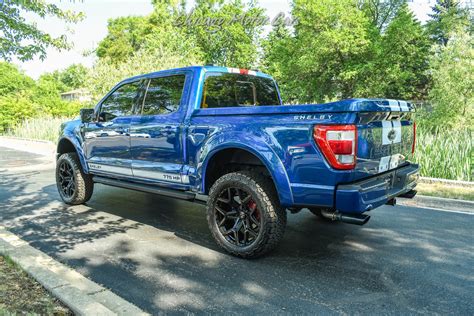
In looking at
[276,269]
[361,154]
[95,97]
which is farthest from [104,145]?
[95,97]

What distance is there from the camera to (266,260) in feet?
12.7

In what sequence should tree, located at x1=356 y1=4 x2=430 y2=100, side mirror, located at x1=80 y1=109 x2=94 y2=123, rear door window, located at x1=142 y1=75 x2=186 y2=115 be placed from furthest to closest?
tree, located at x1=356 y1=4 x2=430 y2=100 → side mirror, located at x1=80 y1=109 x2=94 y2=123 → rear door window, located at x1=142 y1=75 x2=186 y2=115

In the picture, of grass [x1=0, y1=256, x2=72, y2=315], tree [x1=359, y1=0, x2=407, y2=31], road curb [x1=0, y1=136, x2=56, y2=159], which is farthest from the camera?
tree [x1=359, y1=0, x2=407, y2=31]

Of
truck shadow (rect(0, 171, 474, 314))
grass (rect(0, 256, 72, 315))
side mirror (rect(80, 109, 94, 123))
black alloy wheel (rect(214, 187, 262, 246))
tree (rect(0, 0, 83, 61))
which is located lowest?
truck shadow (rect(0, 171, 474, 314))

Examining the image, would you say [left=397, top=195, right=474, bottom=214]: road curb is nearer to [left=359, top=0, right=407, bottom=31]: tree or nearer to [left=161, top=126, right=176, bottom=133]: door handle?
[left=161, top=126, right=176, bottom=133]: door handle

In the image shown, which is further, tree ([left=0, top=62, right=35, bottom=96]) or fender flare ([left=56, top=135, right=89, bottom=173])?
tree ([left=0, top=62, right=35, bottom=96])

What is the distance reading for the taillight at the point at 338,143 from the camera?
3.20m

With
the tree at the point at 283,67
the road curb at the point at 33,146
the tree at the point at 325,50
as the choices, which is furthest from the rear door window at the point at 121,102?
the tree at the point at 283,67

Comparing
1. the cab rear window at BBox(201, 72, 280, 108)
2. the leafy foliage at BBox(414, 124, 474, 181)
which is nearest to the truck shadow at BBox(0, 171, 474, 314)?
the cab rear window at BBox(201, 72, 280, 108)

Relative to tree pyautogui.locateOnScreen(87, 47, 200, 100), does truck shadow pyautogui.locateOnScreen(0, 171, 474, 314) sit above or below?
below

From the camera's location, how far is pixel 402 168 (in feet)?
13.8

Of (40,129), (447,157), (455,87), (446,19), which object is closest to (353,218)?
(447,157)

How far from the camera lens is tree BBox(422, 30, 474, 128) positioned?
1538 centimetres

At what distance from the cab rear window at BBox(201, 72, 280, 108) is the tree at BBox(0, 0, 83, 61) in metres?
2.49
